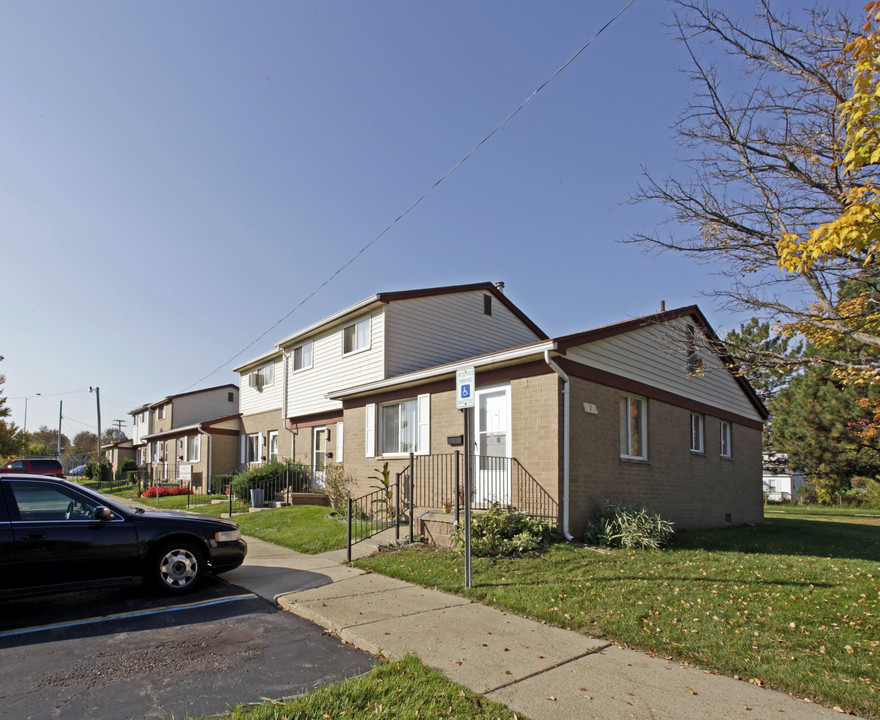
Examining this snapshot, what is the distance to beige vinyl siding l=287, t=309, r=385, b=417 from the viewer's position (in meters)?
16.8

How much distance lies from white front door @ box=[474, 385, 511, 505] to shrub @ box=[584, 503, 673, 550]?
1.65 m

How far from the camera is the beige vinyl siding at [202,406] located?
119 feet

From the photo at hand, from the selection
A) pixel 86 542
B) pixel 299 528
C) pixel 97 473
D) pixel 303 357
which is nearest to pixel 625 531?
pixel 299 528

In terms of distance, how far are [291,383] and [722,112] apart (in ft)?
55.0

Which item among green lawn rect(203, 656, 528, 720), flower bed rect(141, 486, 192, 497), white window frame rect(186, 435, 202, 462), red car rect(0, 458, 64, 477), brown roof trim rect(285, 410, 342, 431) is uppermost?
brown roof trim rect(285, 410, 342, 431)

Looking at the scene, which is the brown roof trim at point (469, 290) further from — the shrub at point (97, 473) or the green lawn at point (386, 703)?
the shrub at point (97, 473)

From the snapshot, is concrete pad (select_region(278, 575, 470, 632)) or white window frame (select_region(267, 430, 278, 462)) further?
white window frame (select_region(267, 430, 278, 462))

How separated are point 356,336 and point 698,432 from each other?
9.71 m

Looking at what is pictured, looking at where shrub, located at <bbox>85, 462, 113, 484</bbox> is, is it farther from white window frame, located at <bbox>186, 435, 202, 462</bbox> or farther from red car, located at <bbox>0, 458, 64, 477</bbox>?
white window frame, located at <bbox>186, 435, 202, 462</bbox>

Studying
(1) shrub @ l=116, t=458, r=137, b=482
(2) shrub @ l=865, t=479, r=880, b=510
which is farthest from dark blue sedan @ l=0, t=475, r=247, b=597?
(1) shrub @ l=116, t=458, r=137, b=482

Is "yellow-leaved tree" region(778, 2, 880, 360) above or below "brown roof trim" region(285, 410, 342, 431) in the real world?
above

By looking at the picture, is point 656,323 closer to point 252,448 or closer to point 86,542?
point 86,542

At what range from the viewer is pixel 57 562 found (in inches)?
260

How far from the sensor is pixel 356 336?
17922mm
